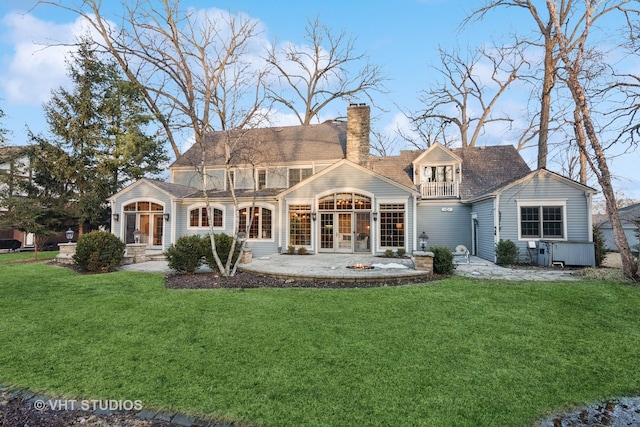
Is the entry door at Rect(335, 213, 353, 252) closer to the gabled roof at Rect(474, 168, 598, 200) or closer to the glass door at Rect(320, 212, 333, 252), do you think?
the glass door at Rect(320, 212, 333, 252)

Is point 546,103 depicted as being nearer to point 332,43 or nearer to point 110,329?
point 332,43

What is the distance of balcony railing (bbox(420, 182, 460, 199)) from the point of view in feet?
52.9

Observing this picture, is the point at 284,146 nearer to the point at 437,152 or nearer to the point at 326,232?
the point at 326,232

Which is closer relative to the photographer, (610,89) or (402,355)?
(402,355)

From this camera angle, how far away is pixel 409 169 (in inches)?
703

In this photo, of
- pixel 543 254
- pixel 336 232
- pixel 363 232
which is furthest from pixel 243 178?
pixel 543 254

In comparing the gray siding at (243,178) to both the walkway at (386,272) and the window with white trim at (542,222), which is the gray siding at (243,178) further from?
the window with white trim at (542,222)

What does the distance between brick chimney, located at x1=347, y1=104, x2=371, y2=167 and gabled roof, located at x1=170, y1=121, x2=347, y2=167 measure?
1013 mm

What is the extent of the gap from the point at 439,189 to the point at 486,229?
3.61 m

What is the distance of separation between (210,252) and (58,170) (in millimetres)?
16251

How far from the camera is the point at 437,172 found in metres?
16.8

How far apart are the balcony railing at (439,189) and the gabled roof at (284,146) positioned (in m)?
4.74

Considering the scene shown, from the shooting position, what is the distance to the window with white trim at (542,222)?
39.7 feet

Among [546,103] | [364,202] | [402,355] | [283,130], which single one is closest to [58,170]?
[283,130]
